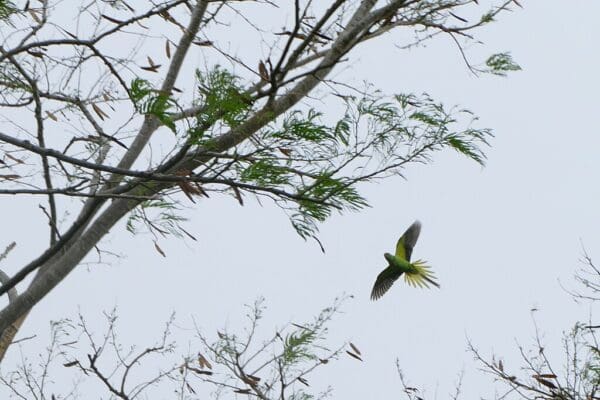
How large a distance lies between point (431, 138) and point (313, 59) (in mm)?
1051

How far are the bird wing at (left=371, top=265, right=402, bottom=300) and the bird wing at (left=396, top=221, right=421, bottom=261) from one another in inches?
3.9

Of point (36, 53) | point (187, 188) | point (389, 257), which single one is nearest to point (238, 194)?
point (187, 188)

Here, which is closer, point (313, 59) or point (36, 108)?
point (36, 108)

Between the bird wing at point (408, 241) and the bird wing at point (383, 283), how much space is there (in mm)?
99

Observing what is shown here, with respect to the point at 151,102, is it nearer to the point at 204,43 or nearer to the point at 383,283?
the point at 204,43

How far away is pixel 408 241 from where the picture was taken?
3.13 meters

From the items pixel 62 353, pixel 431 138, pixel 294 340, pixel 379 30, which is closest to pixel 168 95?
pixel 431 138

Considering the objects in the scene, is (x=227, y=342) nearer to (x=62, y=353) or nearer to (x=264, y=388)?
(x=264, y=388)

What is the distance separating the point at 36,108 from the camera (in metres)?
2.37

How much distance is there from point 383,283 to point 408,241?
0.80 ft

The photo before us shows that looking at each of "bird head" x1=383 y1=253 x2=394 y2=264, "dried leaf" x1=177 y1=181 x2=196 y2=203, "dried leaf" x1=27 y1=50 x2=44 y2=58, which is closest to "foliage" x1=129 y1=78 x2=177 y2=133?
"dried leaf" x1=177 y1=181 x2=196 y2=203

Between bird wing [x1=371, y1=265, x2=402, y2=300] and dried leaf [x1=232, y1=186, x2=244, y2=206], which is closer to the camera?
dried leaf [x1=232, y1=186, x2=244, y2=206]

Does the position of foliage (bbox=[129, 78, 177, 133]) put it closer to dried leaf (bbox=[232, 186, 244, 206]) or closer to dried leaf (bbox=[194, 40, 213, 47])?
dried leaf (bbox=[232, 186, 244, 206])

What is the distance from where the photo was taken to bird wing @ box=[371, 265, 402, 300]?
3.24m
